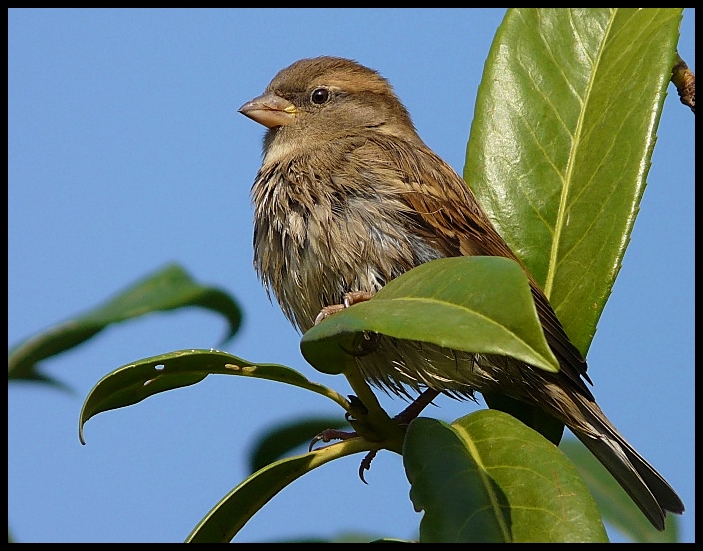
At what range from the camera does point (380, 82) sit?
4.29 metres

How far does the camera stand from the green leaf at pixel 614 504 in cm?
→ 308

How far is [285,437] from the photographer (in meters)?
3.02

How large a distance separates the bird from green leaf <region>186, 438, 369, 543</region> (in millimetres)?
582

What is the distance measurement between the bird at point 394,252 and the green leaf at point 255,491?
582mm

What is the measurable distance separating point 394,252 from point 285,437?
748 millimetres

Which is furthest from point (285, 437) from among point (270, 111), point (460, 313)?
point (270, 111)

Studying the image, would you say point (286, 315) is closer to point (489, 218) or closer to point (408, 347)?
point (408, 347)

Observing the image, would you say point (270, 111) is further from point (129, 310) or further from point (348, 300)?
point (129, 310)

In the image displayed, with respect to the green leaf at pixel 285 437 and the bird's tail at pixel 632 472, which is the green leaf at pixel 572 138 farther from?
the green leaf at pixel 285 437

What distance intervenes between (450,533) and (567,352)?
4.01 feet

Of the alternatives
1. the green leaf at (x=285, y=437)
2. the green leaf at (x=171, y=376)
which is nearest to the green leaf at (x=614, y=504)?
the green leaf at (x=285, y=437)

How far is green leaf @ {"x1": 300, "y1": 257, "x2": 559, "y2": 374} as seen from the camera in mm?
1511

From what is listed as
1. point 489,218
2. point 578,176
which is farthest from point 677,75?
point 489,218

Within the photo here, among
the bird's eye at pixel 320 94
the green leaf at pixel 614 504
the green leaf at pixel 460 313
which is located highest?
the bird's eye at pixel 320 94
